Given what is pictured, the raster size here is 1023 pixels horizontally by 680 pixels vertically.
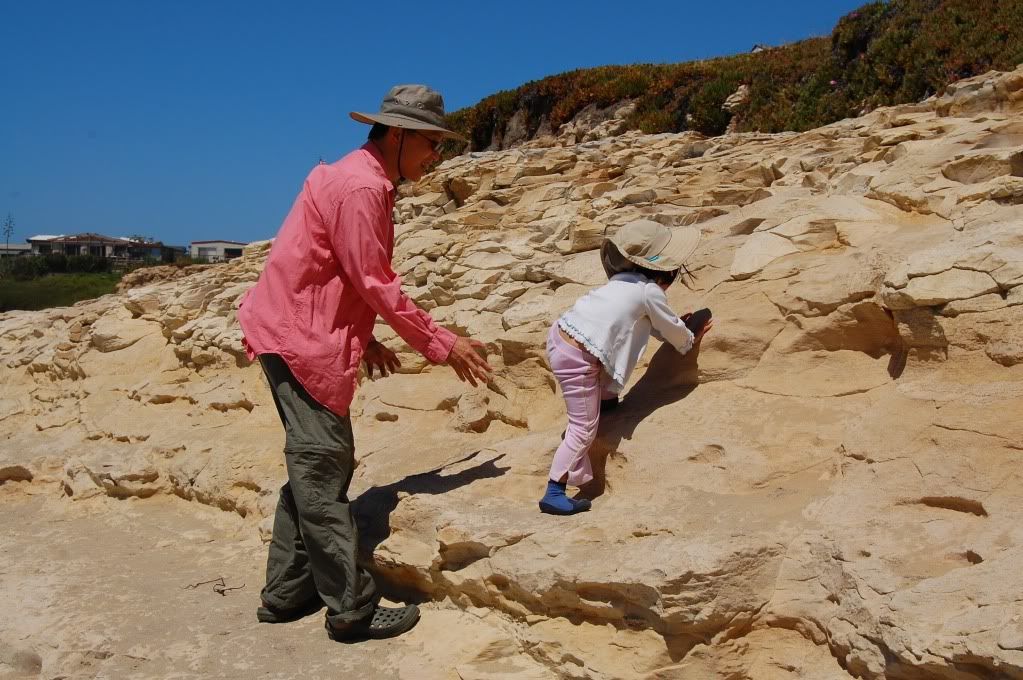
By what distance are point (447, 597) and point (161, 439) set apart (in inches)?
128

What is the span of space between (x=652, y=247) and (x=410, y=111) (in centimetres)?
111

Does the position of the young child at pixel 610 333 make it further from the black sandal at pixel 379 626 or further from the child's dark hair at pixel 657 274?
the black sandal at pixel 379 626

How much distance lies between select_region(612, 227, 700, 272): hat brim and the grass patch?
63.5 ft

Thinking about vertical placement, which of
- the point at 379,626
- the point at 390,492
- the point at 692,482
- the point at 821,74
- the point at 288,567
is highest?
the point at 821,74

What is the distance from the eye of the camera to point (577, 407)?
3.46m

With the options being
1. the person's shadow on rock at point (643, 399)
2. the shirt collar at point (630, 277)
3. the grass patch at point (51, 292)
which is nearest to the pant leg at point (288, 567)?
the person's shadow on rock at point (643, 399)

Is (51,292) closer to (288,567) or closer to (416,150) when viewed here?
(288,567)

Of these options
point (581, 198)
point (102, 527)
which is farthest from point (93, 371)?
point (581, 198)

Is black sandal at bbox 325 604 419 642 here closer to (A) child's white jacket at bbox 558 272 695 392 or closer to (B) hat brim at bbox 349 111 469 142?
(A) child's white jacket at bbox 558 272 695 392

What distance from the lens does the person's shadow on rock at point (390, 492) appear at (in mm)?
3719

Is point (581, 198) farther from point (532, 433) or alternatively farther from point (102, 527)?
point (102, 527)

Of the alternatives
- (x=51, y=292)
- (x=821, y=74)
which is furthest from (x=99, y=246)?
(x=821, y=74)

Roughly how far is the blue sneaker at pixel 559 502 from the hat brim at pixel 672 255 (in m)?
0.95

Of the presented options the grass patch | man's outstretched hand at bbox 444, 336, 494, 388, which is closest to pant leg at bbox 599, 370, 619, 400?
man's outstretched hand at bbox 444, 336, 494, 388
